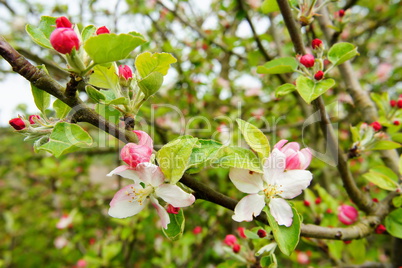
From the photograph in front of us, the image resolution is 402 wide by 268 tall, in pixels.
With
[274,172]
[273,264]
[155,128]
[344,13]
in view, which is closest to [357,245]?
[273,264]

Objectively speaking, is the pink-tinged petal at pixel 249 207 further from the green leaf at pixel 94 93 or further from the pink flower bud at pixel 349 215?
the pink flower bud at pixel 349 215

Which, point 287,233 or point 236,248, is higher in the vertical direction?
point 287,233

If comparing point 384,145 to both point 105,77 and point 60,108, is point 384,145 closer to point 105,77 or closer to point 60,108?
point 105,77

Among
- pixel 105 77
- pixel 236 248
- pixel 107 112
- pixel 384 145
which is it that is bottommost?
pixel 236 248

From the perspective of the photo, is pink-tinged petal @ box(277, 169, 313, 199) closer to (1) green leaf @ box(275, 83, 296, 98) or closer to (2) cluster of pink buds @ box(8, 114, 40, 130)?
(1) green leaf @ box(275, 83, 296, 98)

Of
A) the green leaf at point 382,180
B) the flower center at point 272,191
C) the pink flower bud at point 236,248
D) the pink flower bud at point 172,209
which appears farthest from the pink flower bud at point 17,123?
the green leaf at point 382,180

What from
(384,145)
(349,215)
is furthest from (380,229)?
(384,145)
